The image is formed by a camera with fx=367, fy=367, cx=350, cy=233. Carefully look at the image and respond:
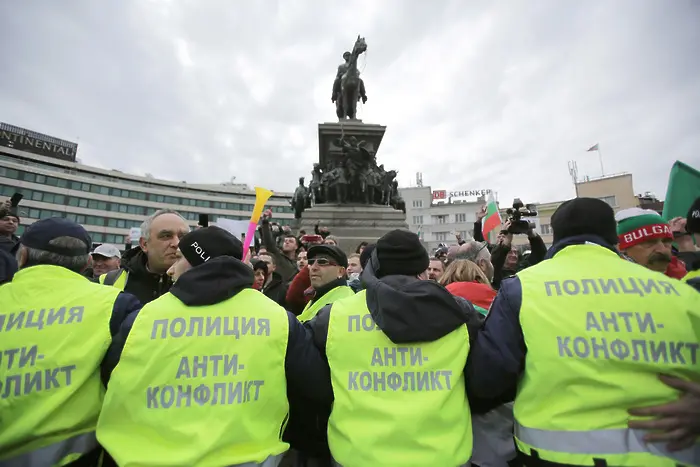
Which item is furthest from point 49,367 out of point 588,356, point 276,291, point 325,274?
point 276,291

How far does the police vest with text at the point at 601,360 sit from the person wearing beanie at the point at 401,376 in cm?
33

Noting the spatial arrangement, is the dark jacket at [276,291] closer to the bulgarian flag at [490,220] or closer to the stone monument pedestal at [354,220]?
the bulgarian flag at [490,220]

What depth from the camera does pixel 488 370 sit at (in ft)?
6.11

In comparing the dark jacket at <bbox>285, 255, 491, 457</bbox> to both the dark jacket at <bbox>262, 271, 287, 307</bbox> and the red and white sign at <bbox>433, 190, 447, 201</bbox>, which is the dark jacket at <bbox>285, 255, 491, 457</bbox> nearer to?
the dark jacket at <bbox>262, 271, 287, 307</bbox>

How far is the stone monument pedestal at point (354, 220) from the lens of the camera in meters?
12.2

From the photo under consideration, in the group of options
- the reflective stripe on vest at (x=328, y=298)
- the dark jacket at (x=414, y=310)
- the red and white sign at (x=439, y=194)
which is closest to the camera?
the dark jacket at (x=414, y=310)

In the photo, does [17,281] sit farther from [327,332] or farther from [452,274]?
[452,274]

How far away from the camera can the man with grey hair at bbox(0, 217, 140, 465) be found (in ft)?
5.73

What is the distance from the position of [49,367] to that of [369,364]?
1.57 meters

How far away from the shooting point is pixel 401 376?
185 cm

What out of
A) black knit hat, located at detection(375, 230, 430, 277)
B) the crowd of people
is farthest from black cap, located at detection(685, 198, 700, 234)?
black knit hat, located at detection(375, 230, 430, 277)

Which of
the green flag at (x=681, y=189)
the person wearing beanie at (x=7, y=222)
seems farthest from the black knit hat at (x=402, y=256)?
the person wearing beanie at (x=7, y=222)

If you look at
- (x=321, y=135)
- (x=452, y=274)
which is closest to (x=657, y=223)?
(x=452, y=274)

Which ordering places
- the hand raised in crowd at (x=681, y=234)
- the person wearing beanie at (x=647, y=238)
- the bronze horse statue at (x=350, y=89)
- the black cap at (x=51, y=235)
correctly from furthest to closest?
1. the bronze horse statue at (x=350, y=89)
2. the hand raised in crowd at (x=681, y=234)
3. the person wearing beanie at (x=647, y=238)
4. the black cap at (x=51, y=235)
